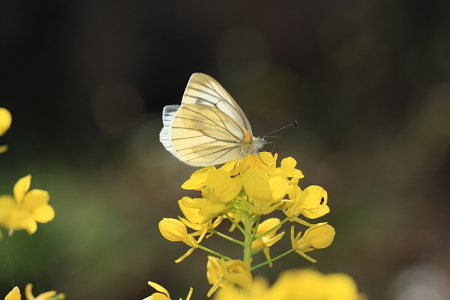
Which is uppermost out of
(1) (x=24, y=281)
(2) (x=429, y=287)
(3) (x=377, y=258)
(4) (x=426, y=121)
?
(4) (x=426, y=121)

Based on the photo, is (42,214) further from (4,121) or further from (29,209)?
(4,121)

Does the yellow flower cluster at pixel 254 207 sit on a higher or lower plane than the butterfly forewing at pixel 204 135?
lower

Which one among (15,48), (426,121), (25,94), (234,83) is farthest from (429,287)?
(15,48)

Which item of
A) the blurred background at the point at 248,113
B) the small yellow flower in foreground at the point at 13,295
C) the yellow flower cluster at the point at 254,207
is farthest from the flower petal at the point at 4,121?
the blurred background at the point at 248,113

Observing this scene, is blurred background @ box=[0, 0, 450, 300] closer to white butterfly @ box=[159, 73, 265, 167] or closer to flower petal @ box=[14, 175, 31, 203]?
white butterfly @ box=[159, 73, 265, 167]

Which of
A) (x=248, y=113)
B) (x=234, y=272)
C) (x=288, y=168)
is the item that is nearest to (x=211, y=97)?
(x=288, y=168)

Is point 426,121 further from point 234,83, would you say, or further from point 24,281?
point 24,281

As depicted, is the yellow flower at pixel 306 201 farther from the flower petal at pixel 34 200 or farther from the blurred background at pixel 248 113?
the blurred background at pixel 248 113

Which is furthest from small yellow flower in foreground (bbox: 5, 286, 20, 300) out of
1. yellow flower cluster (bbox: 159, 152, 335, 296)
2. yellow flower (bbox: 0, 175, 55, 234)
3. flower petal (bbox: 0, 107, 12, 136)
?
yellow flower cluster (bbox: 159, 152, 335, 296)
